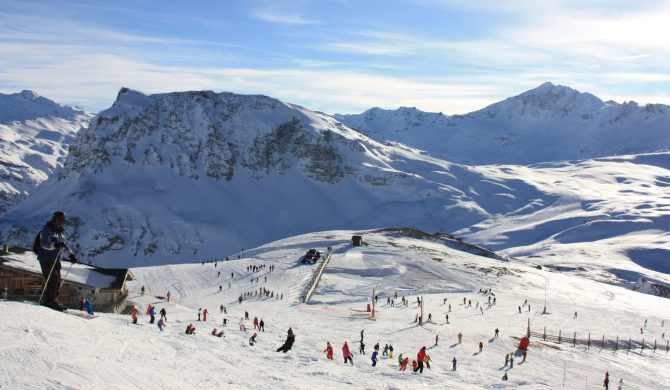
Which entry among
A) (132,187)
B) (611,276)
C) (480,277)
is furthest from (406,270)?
(132,187)

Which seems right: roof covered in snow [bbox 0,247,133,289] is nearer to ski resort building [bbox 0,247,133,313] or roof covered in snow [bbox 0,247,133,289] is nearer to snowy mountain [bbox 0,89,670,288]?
ski resort building [bbox 0,247,133,313]

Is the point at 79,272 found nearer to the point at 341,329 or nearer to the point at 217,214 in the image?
the point at 341,329

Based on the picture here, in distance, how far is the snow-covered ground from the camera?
14445 millimetres

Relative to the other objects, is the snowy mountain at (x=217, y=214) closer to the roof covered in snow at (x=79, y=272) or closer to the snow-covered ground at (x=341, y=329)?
the snow-covered ground at (x=341, y=329)

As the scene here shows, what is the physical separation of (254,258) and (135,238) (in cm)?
8454

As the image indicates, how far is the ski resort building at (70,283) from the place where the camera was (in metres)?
37.2

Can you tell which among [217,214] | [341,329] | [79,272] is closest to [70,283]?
[79,272]

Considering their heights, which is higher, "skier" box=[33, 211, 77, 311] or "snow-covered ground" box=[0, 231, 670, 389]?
"skier" box=[33, 211, 77, 311]

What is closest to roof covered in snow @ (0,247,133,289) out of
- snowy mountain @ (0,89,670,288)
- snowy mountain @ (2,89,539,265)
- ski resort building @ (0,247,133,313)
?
ski resort building @ (0,247,133,313)

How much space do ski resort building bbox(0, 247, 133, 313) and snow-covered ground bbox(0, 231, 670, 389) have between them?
7.81ft

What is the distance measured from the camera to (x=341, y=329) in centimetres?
4016

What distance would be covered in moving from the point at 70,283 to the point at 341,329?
1864cm

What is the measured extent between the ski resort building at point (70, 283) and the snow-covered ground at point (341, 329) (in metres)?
2.38

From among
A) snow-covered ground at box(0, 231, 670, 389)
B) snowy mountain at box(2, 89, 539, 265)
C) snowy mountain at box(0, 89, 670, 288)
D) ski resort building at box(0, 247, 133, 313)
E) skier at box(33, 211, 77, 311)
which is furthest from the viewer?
snowy mountain at box(2, 89, 539, 265)
